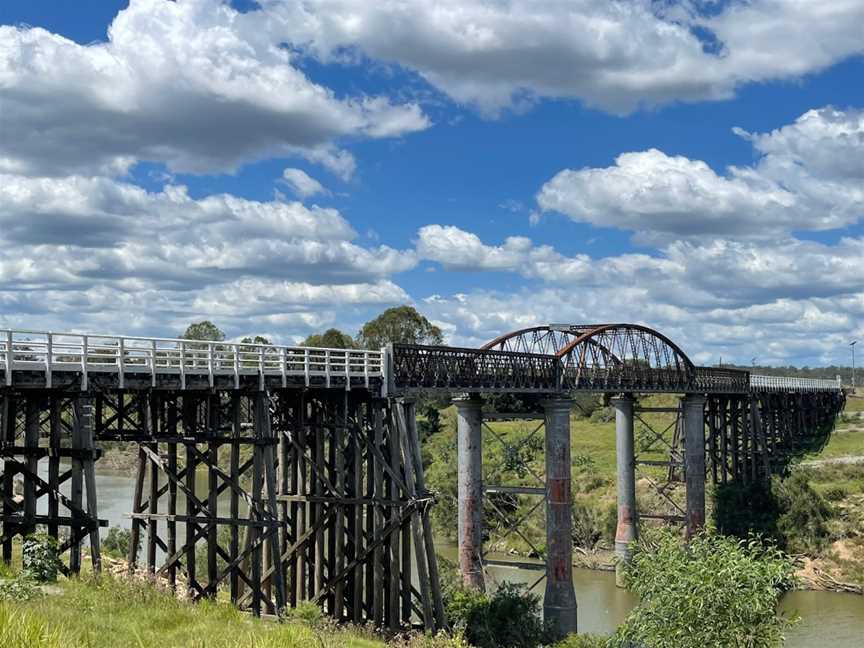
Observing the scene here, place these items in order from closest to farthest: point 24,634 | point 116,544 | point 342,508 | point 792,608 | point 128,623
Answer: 1. point 24,634
2. point 128,623
3. point 342,508
4. point 792,608
5. point 116,544

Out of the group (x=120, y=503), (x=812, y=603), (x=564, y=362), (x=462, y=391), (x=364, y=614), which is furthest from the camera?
(x=120, y=503)

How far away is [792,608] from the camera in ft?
133

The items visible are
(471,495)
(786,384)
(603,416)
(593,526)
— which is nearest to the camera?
Result: (471,495)

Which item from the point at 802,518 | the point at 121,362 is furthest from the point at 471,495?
the point at 802,518

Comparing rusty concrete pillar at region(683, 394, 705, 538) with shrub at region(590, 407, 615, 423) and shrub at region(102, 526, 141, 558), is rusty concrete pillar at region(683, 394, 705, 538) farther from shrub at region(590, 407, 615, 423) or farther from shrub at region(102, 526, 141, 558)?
shrub at region(590, 407, 615, 423)

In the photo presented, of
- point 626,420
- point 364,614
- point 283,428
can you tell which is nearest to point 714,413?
point 626,420

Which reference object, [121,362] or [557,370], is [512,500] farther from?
[121,362]

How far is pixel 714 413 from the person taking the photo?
5491cm

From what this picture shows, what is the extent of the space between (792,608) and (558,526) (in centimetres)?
1343

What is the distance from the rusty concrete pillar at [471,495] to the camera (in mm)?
34812

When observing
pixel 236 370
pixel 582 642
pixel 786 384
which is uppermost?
pixel 236 370

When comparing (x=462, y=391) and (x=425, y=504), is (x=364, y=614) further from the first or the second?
(x=462, y=391)

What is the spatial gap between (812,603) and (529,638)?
61.0 feet

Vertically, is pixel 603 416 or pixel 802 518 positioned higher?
pixel 603 416
